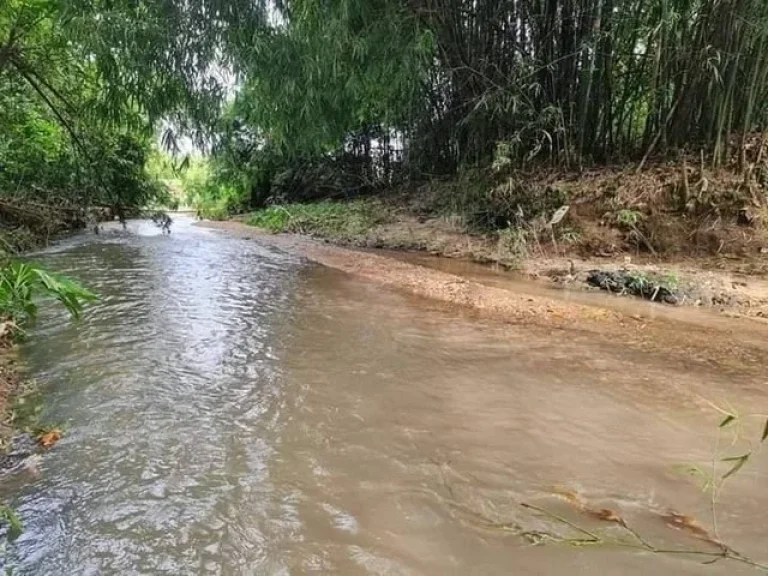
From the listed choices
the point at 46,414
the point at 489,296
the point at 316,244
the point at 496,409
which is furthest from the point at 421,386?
the point at 316,244

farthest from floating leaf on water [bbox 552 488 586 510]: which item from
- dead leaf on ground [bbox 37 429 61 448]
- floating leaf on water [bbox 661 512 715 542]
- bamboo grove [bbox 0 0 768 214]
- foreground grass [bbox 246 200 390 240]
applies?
foreground grass [bbox 246 200 390 240]

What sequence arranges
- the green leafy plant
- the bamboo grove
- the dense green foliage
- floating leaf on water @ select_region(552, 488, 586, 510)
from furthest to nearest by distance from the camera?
the dense green foliage → the bamboo grove → the green leafy plant → floating leaf on water @ select_region(552, 488, 586, 510)

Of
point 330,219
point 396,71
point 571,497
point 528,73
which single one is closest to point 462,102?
point 528,73

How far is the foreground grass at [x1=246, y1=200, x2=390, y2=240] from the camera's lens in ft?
31.8

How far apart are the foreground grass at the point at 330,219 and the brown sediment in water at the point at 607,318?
3620 mm

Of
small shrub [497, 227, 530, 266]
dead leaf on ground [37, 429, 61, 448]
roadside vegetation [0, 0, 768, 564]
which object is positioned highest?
roadside vegetation [0, 0, 768, 564]

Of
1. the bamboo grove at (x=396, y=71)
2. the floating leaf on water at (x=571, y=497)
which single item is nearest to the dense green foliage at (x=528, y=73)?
the bamboo grove at (x=396, y=71)

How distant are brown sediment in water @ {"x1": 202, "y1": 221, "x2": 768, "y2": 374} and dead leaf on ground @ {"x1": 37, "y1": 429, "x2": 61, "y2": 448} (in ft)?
9.40

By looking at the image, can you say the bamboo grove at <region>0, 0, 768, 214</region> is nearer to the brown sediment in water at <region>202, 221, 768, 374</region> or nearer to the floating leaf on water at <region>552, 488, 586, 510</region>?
the brown sediment in water at <region>202, 221, 768, 374</region>

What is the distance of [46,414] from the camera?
8.03ft

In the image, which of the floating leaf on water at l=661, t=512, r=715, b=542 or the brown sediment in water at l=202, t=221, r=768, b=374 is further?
the brown sediment in water at l=202, t=221, r=768, b=374

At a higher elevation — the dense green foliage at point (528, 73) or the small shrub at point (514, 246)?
the dense green foliage at point (528, 73)

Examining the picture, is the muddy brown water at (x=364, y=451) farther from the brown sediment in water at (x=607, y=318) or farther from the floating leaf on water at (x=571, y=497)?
the brown sediment in water at (x=607, y=318)

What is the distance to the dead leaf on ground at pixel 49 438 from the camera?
85.4 inches
